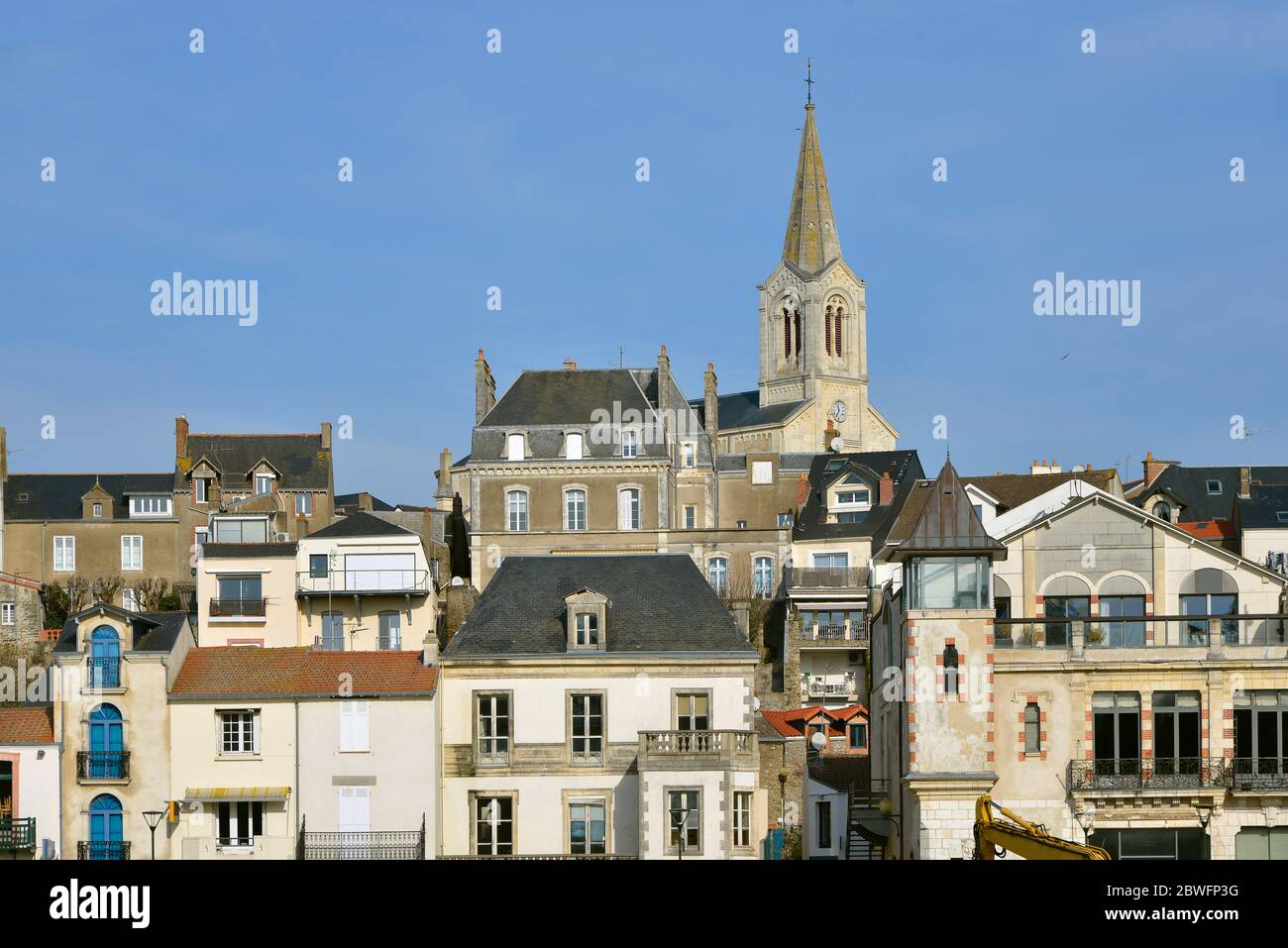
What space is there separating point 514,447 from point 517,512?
313 cm

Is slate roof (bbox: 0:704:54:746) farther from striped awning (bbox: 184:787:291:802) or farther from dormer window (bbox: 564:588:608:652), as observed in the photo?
dormer window (bbox: 564:588:608:652)

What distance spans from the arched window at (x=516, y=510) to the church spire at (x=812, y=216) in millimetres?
72064

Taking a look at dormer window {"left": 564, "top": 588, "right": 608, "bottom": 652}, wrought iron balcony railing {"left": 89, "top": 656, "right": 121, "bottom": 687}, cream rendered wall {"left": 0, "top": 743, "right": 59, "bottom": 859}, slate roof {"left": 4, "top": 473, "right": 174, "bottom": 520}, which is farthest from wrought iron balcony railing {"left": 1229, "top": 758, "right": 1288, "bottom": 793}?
slate roof {"left": 4, "top": 473, "right": 174, "bottom": 520}

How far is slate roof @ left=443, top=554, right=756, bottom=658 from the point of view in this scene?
52125 mm

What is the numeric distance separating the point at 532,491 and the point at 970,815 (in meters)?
46.0

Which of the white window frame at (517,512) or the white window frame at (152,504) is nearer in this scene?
the white window frame at (517,512)

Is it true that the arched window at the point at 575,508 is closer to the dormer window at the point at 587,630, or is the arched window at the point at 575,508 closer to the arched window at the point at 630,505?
the arched window at the point at 630,505

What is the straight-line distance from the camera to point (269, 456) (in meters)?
94.8

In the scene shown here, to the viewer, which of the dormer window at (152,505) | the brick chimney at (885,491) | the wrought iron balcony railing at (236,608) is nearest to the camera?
the wrought iron balcony railing at (236,608)

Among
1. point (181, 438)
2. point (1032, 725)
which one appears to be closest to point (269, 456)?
point (181, 438)

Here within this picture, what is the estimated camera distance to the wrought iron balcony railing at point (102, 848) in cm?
4888

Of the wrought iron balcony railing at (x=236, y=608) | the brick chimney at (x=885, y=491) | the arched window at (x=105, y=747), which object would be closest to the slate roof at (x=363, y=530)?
the wrought iron balcony railing at (x=236, y=608)

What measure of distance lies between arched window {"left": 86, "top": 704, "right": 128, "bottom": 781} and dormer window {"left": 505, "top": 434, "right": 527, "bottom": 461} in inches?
1483
